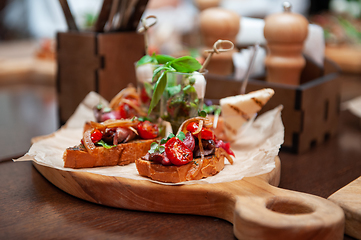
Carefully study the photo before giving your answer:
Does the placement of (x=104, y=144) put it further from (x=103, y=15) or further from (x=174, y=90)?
(x=103, y=15)

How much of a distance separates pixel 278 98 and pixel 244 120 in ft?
0.56

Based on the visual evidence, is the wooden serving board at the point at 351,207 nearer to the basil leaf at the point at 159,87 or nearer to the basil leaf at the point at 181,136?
the basil leaf at the point at 181,136

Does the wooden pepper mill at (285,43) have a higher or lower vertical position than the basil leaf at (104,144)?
higher

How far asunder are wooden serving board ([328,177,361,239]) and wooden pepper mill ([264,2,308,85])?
53cm

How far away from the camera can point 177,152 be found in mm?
864

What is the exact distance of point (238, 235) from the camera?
724mm

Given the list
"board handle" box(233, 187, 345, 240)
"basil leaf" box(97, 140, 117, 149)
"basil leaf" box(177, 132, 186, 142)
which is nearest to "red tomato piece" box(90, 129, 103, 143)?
"basil leaf" box(97, 140, 117, 149)

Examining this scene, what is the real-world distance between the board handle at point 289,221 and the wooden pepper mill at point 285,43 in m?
0.59

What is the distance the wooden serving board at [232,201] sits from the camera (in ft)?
2.28

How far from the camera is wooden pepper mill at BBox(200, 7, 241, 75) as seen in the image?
136 centimetres

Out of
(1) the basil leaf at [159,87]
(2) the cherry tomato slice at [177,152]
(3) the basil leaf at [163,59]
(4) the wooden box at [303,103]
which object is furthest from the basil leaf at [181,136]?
(4) the wooden box at [303,103]

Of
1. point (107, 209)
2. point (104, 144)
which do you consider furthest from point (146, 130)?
point (107, 209)

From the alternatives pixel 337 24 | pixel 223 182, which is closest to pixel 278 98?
pixel 223 182

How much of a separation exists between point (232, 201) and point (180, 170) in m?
0.13
